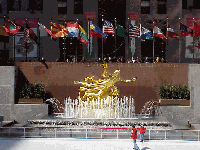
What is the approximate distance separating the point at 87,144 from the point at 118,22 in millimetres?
21147

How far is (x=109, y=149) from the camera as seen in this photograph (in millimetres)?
13758

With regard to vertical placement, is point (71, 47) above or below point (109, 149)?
above

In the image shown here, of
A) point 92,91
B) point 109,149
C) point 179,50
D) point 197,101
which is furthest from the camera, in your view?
point 179,50

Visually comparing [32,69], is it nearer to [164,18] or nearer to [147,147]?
[147,147]

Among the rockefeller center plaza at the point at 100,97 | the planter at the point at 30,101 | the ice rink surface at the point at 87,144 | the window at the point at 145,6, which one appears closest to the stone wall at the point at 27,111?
the rockefeller center plaza at the point at 100,97

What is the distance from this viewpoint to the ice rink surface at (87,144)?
46.1 ft

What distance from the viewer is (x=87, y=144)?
47.8ft

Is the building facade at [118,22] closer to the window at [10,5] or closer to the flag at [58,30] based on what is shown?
the window at [10,5]

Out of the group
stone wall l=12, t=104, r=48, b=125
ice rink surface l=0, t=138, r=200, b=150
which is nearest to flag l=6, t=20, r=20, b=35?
stone wall l=12, t=104, r=48, b=125

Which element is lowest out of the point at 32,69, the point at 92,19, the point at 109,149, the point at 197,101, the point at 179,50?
the point at 109,149

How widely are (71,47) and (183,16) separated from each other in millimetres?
12132

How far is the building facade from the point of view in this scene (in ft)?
110

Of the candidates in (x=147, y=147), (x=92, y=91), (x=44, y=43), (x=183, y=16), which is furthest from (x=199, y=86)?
(x=44, y=43)

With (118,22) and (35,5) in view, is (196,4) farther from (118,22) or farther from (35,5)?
(35,5)
